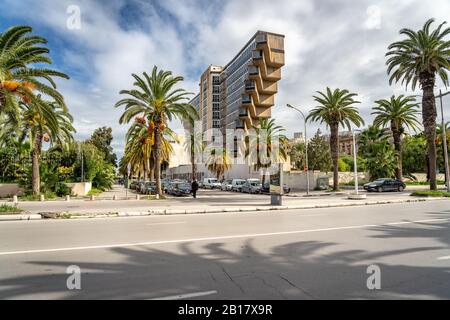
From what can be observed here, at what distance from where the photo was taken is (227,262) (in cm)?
626

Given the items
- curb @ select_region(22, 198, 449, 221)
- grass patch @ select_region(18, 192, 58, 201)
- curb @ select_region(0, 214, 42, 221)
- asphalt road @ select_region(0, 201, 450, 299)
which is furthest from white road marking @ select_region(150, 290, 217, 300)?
grass patch @ select_region(18, 192, 58, 201)

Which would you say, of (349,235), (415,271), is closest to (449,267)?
(415,271)

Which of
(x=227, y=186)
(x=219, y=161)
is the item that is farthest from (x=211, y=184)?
(x=227, y=186)

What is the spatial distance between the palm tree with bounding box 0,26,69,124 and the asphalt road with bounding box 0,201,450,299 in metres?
8.19

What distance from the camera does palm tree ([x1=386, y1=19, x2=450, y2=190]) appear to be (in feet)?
86.2

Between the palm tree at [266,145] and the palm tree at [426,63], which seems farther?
the palm tree at [266,145]

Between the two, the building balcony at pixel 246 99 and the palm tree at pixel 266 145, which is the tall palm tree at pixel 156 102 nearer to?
the palm tree at pixel 266 145

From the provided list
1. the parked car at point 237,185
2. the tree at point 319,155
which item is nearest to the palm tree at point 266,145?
the parked car at point 237,185

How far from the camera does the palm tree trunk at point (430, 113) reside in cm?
2744

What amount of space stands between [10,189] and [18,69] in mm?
15790

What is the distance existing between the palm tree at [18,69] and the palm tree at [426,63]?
27995mm

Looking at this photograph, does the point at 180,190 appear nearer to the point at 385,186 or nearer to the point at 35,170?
the point at 35,170

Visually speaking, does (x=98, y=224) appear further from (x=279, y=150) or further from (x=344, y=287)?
(x=279, y=150)
